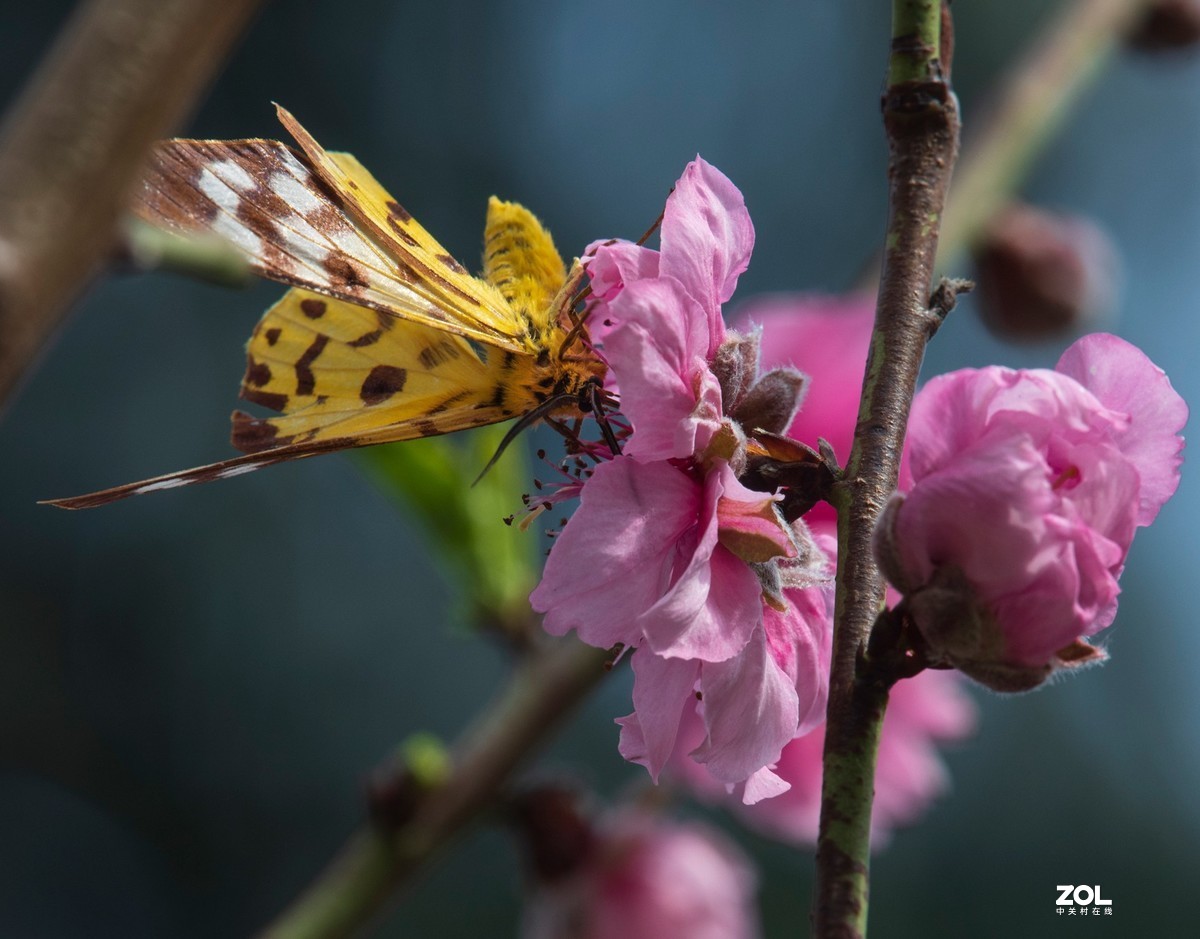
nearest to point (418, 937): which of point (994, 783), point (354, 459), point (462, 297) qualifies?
point (994, 783)

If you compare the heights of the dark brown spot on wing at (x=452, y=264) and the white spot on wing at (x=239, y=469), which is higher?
the dark brown spot on wing at (x=452, y=264)

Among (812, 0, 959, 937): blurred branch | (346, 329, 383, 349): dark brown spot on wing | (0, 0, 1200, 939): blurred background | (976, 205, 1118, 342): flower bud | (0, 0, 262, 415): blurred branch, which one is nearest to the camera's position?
(0, 0, 262, 415): blurred branch

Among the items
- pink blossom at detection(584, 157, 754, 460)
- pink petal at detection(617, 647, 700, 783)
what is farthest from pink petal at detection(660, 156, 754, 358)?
pink petal at detection(617, 647, 700, 783)

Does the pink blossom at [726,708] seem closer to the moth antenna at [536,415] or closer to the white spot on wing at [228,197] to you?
the moth antenna at [536,415]

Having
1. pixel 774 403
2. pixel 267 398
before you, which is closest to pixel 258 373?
pixel 267 398

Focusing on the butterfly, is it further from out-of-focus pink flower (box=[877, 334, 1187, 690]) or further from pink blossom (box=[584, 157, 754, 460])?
out-of-focus pink flower (box=[877, 334, 1187, 690])

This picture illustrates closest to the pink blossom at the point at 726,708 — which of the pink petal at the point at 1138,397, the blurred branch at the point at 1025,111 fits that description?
the pink petal at the point at 1138,397

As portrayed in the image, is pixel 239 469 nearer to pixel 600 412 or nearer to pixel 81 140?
pixel 600 412
